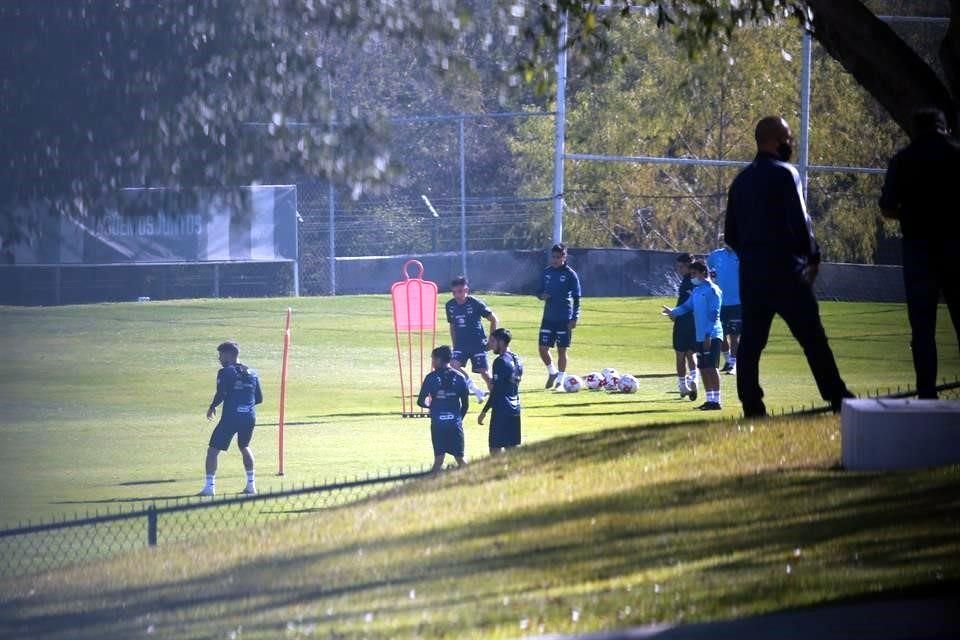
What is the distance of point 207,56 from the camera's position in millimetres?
8234

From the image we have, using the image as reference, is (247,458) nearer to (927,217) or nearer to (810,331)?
(810,331)

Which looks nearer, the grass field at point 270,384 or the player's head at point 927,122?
the player's head at point 927,122

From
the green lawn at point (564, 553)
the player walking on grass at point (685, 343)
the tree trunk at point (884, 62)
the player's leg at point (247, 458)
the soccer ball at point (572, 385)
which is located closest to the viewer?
the green lawn at point (564, 553)

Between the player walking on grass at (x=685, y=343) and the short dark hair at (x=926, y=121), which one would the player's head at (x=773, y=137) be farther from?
the player walking on grass at (x=685, y=343)

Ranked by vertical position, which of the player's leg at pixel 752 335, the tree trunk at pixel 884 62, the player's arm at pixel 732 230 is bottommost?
the player's leg at pixel 752 335

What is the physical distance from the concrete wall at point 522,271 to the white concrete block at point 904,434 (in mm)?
31081

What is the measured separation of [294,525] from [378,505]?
24.1 inches

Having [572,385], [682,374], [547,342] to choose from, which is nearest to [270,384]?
[547,342]

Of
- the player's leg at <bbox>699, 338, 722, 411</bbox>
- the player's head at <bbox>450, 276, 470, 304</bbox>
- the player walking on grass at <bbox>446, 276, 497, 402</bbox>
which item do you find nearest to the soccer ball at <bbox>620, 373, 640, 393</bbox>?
the player walking on grass at <bbox>446, 276, 497, 402</bbox>

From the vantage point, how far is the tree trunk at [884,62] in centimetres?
1191

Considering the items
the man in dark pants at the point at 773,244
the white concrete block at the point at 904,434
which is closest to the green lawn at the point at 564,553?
the white concrete block at the point at 904,434

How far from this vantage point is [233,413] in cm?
1727

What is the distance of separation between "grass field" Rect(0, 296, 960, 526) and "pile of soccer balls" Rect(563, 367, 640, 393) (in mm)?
152

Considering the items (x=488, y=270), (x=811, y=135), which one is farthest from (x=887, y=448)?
(x=488, y=270)
